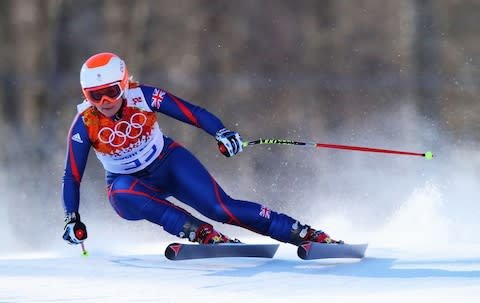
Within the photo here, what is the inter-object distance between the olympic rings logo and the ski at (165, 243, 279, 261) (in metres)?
0.66

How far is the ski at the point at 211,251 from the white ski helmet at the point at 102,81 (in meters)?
0.89

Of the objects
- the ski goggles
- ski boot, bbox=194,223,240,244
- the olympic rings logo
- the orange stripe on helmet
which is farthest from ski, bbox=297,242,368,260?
the orange stripe on helmet

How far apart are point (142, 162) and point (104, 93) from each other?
51 centimetres

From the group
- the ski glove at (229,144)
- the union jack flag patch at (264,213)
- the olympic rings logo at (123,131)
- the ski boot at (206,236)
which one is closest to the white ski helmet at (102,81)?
the olympic rings logo at (123,131)

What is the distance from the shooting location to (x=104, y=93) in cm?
507

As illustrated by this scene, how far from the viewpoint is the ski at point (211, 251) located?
5145mm

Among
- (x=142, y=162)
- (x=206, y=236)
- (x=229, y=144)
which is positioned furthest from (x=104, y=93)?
(x=206, y=236)

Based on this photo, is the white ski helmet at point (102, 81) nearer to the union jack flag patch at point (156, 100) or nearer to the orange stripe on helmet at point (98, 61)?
the orange stripe on helmet at point (98, 61)

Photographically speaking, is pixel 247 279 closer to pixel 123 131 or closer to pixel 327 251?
pixel 327 251

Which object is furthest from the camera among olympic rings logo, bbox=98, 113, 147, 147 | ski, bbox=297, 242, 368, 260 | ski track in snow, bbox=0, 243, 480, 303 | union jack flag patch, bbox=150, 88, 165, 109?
union jack flag patch, bbox=150, 88, 165, 109

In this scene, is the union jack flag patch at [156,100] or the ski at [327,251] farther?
the union jack flag patch at [156,100]

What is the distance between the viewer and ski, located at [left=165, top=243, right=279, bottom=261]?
5.14 m

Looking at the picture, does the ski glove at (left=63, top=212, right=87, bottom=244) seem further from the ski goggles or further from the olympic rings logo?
the ski goggles

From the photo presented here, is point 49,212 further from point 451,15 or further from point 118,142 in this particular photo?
point 451,15
